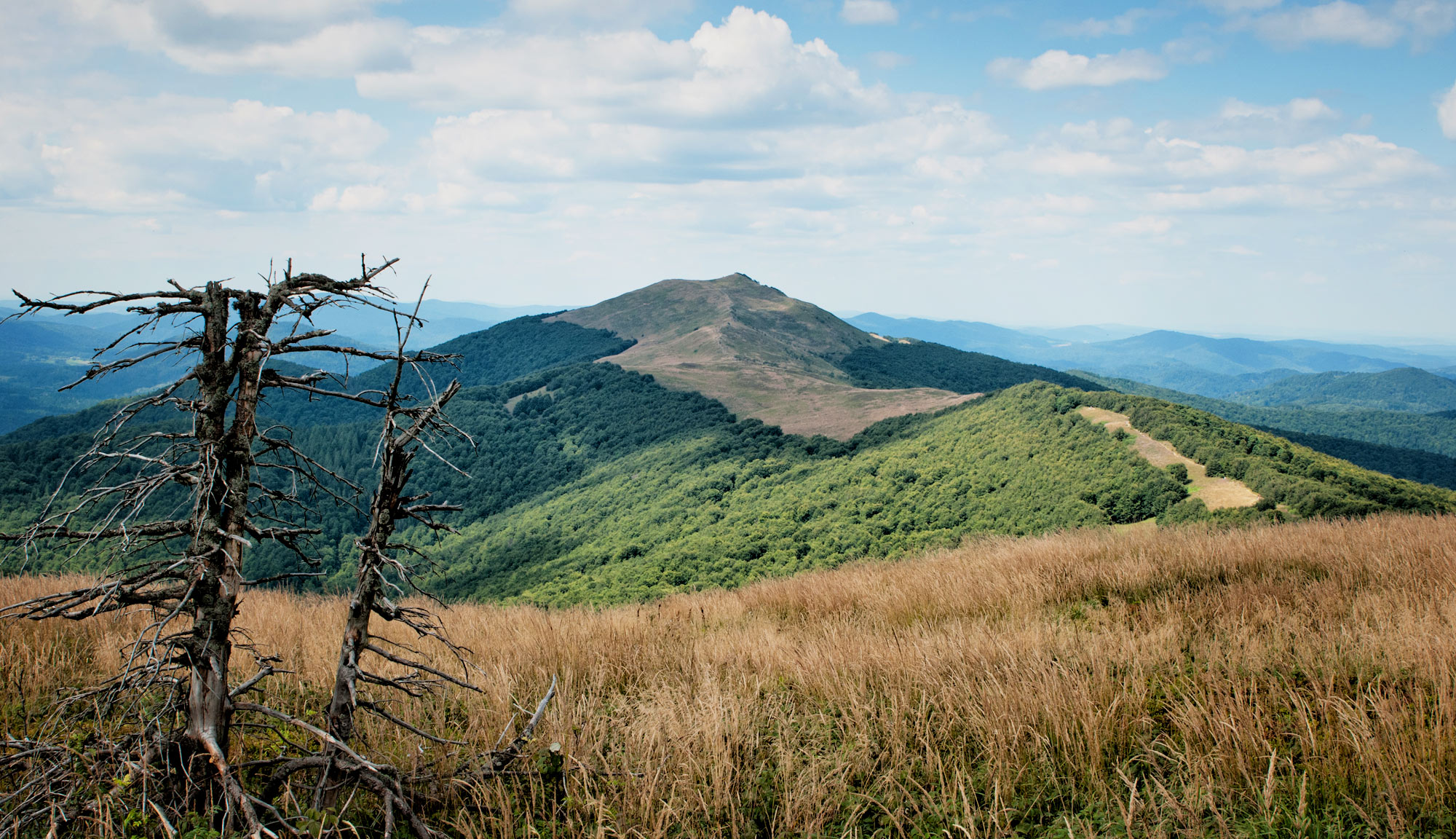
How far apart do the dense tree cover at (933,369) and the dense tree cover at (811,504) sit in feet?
148

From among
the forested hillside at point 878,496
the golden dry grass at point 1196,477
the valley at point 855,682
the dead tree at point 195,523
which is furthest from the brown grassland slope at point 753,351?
the dead tree at point 195,523

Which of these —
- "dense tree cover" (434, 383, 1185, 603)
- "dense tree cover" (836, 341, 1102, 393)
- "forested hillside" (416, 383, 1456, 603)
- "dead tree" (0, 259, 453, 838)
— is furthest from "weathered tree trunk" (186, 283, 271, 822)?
"dense tree cover" (836, 341, 1102, 393)

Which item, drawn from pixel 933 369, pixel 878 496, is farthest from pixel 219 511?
pixel 933 369

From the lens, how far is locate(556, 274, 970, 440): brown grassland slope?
56.8 metres

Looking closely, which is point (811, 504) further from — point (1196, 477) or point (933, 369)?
point (933, 369)

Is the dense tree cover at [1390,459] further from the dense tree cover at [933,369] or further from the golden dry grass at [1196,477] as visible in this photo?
the golden dry grass at [1196,477]

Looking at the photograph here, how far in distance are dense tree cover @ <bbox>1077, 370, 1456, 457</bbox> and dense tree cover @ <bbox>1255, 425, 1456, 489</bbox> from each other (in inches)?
1930

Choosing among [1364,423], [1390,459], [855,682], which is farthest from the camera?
[1364,423]

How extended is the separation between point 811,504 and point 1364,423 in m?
159

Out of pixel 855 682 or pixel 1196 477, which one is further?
pixel 1196 477

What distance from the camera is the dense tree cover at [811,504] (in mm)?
27234

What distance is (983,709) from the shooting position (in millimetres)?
3543

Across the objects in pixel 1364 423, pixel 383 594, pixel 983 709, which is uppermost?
pixel 383 594

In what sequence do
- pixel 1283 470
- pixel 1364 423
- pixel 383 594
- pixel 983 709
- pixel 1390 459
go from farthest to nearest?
pixel 1364 423, pixel 1390 459, pixel 1283 470, pixel 983 709, pixel 383 594
